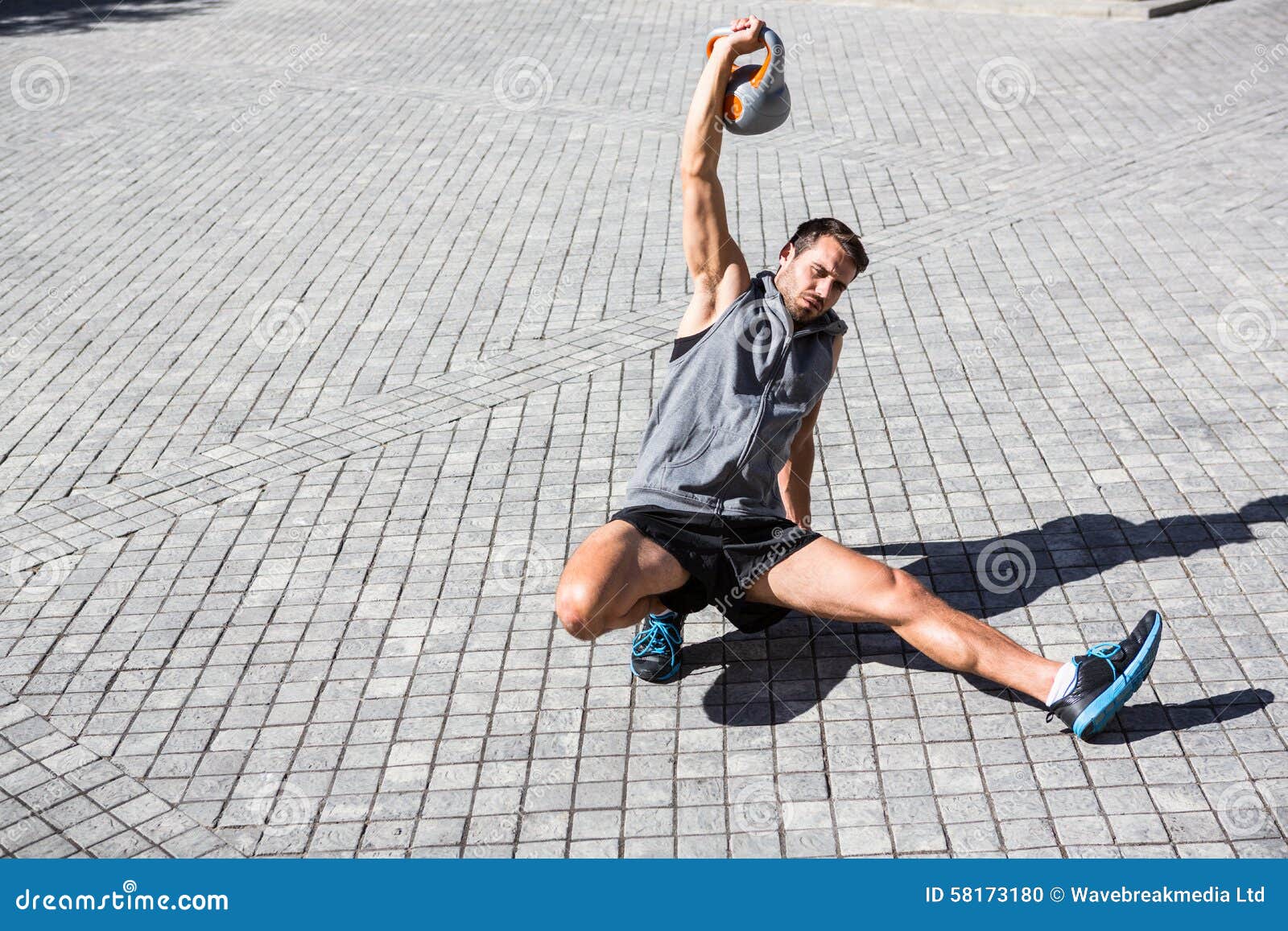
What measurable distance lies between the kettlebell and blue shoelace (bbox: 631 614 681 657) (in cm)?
168

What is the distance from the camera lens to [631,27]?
50.9 feet

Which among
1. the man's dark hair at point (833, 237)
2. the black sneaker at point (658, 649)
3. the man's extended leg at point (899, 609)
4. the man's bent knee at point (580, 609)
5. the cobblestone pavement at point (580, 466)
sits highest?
the man's dark hair at point (833, 237)

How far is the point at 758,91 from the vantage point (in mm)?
4496

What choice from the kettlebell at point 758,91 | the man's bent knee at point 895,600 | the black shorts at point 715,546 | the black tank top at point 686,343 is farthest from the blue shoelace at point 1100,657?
the kettlebell at point 758,91

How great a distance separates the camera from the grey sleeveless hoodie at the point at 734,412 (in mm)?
4418

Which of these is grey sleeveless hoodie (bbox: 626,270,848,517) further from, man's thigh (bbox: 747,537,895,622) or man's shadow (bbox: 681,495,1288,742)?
man's shadow (bbox: 681,495,1288,742)

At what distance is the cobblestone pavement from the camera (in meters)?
4.11

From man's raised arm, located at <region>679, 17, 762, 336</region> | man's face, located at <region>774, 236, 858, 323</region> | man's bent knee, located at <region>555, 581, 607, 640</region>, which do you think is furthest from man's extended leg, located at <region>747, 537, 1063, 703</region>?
man's raised arm, located at <region>679, 17, 762, 336</region>

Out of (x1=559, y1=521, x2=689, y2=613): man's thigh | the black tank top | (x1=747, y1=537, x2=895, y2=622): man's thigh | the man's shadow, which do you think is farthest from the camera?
the black tank top

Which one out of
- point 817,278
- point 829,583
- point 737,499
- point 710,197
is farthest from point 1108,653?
point 710,197

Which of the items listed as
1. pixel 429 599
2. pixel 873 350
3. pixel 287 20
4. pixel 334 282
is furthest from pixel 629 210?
pixel 287 20

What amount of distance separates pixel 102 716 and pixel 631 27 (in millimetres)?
12596

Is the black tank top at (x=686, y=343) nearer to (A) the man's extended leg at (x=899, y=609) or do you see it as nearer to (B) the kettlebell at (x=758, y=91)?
(B) the kettlebell at (x=758, y=91)

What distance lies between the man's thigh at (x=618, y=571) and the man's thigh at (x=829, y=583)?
31 cm
